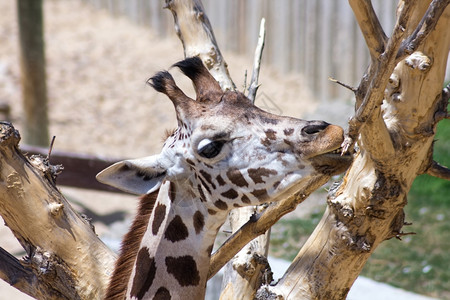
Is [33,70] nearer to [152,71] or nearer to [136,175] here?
[152,71]

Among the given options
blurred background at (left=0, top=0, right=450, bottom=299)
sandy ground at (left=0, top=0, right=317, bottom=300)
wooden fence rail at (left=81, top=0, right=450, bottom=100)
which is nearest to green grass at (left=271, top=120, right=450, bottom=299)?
blurred background at (left=0, top=0, right=450, bottom=299)

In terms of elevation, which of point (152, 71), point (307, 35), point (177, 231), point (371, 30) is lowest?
point (152, 71)

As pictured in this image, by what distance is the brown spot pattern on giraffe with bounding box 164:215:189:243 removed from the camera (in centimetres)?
249

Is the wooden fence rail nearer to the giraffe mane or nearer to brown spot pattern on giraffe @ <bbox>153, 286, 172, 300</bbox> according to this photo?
the giraffe mane

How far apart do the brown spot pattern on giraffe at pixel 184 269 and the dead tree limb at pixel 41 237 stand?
41 centimetres

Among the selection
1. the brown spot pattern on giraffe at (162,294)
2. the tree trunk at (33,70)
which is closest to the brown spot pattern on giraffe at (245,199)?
the brown spot pattern on giraffe at (162,294)

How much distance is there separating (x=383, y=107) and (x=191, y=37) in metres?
1.22

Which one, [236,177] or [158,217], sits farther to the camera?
[158,217]

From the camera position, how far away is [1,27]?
12.5 metres

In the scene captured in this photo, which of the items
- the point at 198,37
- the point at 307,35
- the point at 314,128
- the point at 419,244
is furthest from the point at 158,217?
the point at 307,35

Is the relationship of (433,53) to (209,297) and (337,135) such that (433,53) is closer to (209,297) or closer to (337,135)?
(337,135)

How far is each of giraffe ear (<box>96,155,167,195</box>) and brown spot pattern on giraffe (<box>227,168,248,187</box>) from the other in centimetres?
25

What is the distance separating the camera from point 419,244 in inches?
258

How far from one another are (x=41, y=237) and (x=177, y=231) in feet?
1.89
